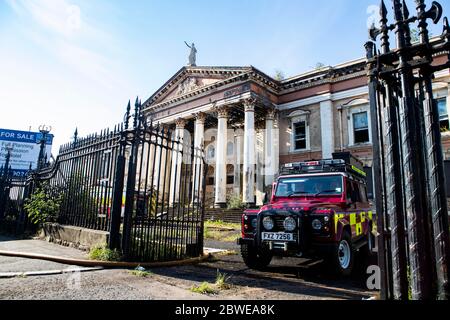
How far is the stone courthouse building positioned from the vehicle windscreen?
1184 cm

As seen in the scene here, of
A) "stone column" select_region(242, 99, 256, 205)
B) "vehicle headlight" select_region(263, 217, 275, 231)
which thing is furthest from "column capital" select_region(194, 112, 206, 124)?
"vehicle headlight" select_region(263, 217, 275, 231)

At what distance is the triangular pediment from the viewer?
21359 millimetres

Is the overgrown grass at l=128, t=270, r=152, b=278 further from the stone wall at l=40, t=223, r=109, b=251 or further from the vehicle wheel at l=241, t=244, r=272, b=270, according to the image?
the vehicle wheel at l=241, t=244, r=272, b=270

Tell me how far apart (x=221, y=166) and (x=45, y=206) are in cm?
1397

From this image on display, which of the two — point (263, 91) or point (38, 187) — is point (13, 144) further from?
point (263, 91)

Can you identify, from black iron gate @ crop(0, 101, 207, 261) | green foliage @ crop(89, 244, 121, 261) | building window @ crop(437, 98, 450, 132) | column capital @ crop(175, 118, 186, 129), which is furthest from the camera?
column capital @ crop(175, 118, 186, 129)

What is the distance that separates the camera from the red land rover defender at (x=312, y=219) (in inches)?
203

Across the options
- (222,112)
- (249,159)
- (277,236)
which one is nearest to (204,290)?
(277,236)

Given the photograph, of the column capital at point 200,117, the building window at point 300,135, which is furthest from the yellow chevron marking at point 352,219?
the column capital at point 200,117

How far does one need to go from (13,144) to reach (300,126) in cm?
1873

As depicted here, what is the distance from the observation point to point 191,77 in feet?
80.8

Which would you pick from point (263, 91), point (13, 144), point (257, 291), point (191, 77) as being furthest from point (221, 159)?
point (257, 291)

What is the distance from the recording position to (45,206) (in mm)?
7668

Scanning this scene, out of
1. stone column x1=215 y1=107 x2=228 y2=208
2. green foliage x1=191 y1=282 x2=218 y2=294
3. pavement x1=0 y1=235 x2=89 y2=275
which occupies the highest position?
stone column x1=215 y1=107 x2=228 y2=208
